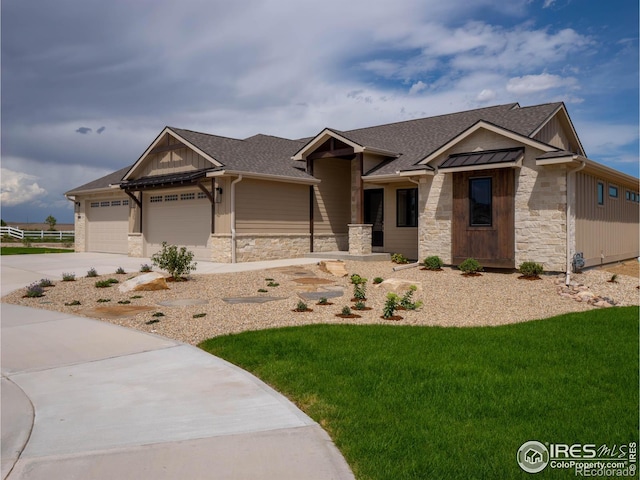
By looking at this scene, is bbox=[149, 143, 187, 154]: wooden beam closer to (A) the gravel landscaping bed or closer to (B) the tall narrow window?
(A) the gravel landscaping bed

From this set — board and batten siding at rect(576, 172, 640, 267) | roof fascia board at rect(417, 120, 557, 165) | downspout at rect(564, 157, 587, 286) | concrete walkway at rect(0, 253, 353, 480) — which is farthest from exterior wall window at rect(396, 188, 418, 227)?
concrete walkway at rect(0, 253, 353, 480)

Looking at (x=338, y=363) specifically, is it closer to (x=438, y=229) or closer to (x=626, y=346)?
(x=626, y=346)

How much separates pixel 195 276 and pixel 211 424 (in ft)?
34.7

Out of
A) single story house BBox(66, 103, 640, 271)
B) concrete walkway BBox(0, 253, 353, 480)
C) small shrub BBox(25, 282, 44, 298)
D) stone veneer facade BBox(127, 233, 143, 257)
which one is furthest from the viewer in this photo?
stone veneer facade BBox(127, 233, 143, 257)

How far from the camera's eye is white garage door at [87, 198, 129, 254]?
24.8 m

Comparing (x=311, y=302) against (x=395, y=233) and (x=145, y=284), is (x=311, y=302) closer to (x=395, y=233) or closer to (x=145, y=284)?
(x=145, y=284)

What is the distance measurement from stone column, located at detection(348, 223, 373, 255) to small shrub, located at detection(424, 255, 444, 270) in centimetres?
334

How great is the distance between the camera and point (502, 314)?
943cm

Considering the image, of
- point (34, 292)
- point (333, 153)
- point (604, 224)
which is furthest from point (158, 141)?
point (604, 224)

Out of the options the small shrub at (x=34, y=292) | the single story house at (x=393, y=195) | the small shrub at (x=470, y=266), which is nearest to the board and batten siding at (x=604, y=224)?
the single story house at (x=393, y=195)

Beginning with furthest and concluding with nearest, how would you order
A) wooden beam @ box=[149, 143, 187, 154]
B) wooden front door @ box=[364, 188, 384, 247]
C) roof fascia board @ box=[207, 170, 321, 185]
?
1. wooden front door @ box=[364, 188, 384, 247]
2. wooden beam @ box=[149, 143, 187, 154]
3. roof fascia board @ box=[207, 170, 321, 185]

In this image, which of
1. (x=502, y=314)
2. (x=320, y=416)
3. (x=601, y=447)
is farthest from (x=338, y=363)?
(x=502, y=314)

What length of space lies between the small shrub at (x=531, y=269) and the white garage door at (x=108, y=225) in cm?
1777

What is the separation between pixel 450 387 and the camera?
202 inches
